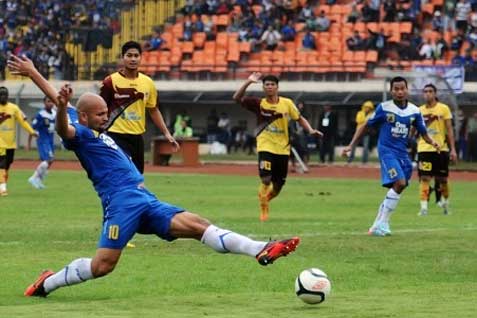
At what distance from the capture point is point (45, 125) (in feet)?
103

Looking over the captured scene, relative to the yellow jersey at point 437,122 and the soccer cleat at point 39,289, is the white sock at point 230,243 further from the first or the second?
the yellow jersey at point 437,122

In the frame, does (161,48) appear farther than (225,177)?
Yes

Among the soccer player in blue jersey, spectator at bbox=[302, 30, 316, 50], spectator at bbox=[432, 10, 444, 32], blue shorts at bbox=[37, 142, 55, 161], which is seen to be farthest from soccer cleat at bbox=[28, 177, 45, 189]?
spectator at bbox=[432, 10, 444, 32]

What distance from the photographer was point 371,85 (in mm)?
50281

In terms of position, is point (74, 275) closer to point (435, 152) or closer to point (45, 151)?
point (435, 152)

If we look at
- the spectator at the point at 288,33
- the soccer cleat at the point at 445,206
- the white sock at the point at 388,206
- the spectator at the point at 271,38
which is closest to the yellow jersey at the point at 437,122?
the soccer cleat at the point at 445,206

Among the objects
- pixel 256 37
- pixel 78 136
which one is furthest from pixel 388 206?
pixel 256 37

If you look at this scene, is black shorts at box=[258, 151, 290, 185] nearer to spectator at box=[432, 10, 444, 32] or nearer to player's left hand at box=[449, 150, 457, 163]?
player's left hand at box=[449, 150, 457, 163]

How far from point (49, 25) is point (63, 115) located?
50.6 m

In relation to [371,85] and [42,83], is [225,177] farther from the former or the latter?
[42,83]

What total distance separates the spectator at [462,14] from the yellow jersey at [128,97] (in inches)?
1460

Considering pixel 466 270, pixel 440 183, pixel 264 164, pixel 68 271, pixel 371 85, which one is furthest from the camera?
pixel 371 85

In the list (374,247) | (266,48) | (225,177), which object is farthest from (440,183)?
(266,48)

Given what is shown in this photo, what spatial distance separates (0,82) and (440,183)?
35.1 meters
